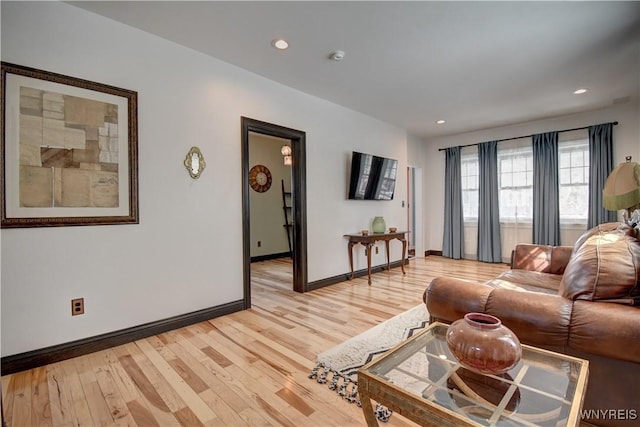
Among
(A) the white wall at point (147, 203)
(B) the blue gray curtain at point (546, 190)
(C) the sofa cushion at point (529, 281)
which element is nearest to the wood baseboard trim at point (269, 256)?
(A) the white wall at point (147, 203)

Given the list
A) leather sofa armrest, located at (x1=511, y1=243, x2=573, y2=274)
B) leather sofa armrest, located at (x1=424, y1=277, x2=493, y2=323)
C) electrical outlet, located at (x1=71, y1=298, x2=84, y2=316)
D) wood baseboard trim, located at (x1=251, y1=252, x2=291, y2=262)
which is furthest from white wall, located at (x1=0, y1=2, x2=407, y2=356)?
wood baseboard trim, located at (x1=251, y1=252, x2=291, y2=262)

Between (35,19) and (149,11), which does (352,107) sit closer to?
(149,11)

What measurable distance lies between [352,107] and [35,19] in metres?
3.36

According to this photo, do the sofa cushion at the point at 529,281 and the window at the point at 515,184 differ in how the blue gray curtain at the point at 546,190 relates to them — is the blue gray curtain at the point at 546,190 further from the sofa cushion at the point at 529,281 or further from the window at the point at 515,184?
the sofa cushion at the point at 529,281

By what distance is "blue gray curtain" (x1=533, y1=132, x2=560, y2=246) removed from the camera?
491 centimetres

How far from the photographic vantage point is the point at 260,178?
6.20 m

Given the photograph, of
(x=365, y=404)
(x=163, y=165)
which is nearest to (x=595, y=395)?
(x=365, y=404)

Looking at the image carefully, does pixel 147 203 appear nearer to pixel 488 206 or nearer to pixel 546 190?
pixel 488 206

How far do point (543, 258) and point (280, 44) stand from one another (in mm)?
3228

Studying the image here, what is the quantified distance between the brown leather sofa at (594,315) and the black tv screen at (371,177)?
2931 mm

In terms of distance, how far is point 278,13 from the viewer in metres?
2.22

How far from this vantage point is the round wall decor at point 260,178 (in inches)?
238

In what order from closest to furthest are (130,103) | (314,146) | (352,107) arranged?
(130,103) < (314,146) < (352,107)

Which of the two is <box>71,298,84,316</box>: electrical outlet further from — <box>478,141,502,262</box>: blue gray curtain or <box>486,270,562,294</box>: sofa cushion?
<box>478,141,502,262</box>: blue gray curtain
